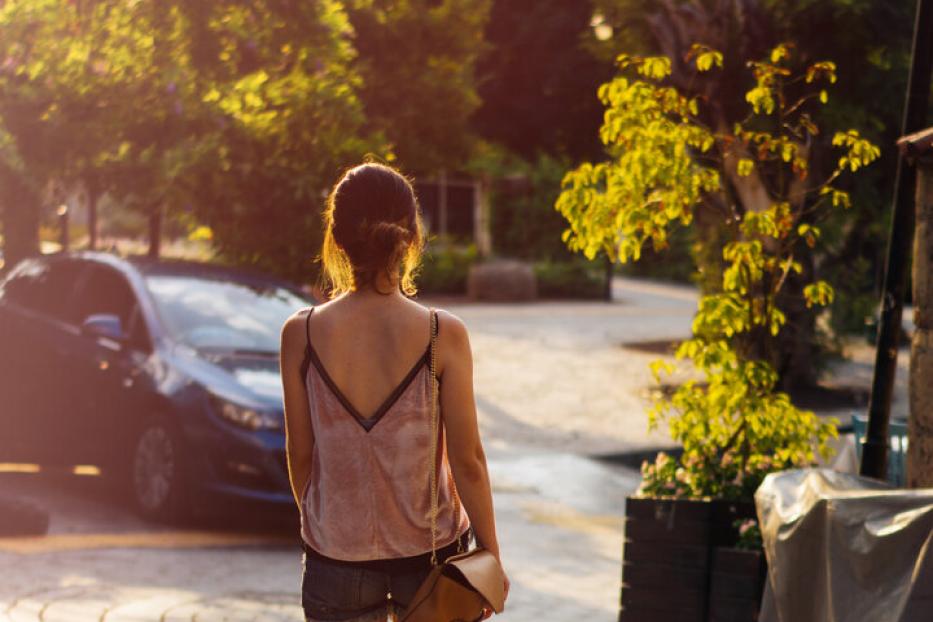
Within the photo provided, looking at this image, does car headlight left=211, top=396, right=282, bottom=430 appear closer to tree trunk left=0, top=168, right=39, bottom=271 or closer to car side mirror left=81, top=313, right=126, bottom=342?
car side mirror left=81, top=313, right=126, bottom=342

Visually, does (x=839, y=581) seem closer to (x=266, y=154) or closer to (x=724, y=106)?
(x=266, y=154)

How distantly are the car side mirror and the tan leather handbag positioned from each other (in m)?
6.07

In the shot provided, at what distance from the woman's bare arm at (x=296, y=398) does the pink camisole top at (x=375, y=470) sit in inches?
1.4

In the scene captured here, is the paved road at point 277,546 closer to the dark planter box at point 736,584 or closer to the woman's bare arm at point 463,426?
the dark planter box at point 736,584

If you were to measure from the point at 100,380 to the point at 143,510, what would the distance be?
953mm

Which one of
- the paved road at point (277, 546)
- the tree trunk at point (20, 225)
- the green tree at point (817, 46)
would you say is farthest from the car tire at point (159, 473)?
the green tree at point (817, 46)

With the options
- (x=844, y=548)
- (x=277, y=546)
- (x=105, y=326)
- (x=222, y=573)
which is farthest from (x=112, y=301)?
(x=844, y=548)

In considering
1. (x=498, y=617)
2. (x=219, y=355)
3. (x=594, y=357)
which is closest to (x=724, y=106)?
(x=594, y=357)

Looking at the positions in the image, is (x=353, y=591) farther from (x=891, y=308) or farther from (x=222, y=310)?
(x=222, y=310)

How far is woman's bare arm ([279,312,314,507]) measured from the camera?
3.30m

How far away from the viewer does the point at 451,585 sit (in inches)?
125

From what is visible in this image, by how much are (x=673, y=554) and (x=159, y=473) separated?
12.5 ft

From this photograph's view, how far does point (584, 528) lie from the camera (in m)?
9.22

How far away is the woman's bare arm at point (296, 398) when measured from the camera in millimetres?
3299
